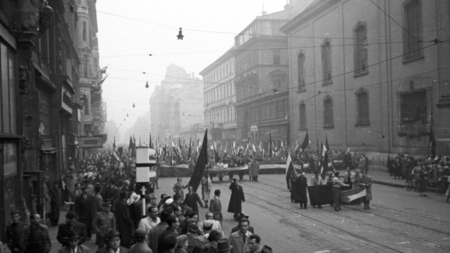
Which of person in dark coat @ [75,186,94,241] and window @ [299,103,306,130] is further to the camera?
window @ [299,103,306,130]

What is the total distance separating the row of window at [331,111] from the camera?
38.2 metres

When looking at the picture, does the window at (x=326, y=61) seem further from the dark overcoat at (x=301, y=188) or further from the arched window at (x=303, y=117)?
the dark overcoat at (x=301, y=188)

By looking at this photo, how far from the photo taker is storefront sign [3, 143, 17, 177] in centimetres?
1156

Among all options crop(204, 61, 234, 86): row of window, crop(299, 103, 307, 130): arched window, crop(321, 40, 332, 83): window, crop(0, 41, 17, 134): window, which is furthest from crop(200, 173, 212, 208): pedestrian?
crop(204, 61, 234, 86): row of window

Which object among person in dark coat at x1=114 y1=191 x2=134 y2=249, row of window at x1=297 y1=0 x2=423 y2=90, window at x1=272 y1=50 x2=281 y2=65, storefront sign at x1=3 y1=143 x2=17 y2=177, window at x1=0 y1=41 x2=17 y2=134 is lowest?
person in dark coat at x1=114 y1=191 x2=134 y2=249

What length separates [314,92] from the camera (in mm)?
47781

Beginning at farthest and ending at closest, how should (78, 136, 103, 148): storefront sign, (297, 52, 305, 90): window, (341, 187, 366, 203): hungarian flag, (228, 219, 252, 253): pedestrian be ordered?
(297, 52, 305, 90): window < (78, 136, 103, 148): storefront sign < (341, 187, 366, 203): hungarian flag < (228, 219, 252, 253): pedestrian

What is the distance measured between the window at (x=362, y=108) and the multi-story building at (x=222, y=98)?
4017 centimetres

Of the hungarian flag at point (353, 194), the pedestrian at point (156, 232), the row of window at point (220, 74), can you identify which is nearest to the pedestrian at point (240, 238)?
the pedestrian at point (156, 232)

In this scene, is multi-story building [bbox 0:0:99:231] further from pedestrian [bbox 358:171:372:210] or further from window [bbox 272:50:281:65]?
window [bbox 272:50:281:65]

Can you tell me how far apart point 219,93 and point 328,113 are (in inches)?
1882

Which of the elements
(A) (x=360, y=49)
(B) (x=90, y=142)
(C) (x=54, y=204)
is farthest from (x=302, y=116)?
(C) (x=54, y=204)

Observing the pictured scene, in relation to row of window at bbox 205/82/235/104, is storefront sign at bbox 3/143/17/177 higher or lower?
lower

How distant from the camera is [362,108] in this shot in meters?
38.9
